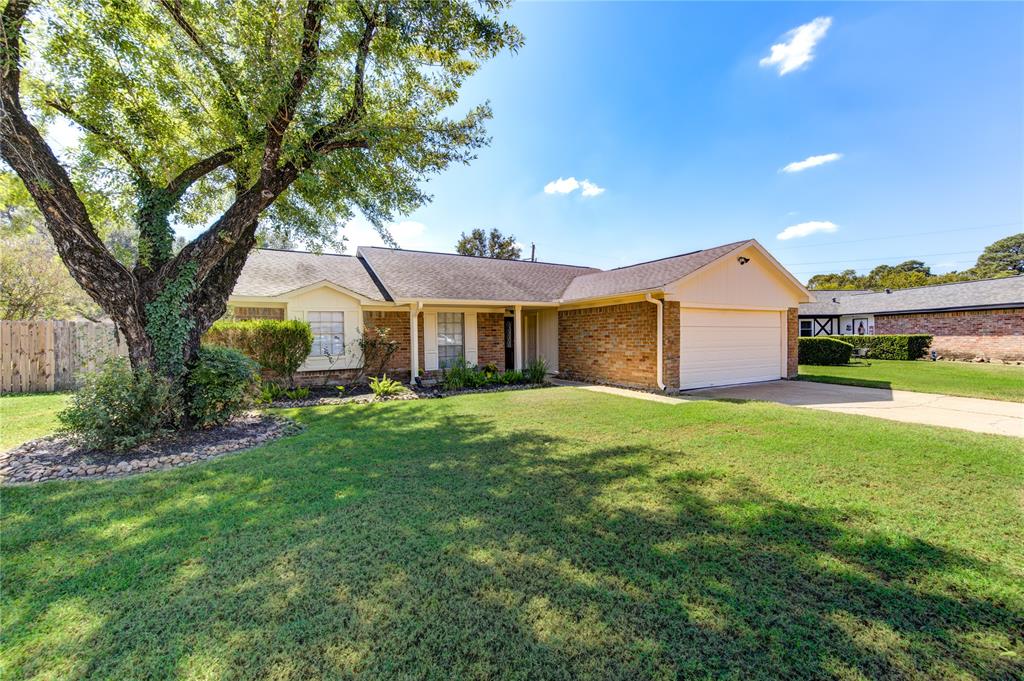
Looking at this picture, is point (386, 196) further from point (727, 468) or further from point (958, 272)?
point (958, 272)

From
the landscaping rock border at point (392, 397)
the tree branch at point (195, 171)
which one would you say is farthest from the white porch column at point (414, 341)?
the tree branch at point (195, 171)

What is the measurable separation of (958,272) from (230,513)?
70.5 meters

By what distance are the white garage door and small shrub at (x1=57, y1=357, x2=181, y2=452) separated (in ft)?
36.0

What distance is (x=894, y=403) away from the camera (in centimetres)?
865

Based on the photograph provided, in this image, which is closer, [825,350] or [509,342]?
[509,342]

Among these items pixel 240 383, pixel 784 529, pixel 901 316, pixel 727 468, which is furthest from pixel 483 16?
pixel 901 316

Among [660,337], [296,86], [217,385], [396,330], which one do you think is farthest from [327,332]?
[660,337]

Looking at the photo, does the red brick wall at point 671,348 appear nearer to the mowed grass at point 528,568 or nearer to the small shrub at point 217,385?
the mowed grass at point 528,568

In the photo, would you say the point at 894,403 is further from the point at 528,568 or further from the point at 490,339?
the point at 490,339

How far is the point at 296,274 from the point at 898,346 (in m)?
26.4

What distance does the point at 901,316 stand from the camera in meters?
22.0

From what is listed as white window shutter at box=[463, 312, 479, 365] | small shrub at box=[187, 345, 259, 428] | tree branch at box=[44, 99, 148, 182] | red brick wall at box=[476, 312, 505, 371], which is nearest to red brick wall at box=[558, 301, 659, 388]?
red brick wall at box=[476, 312, 505, 371]

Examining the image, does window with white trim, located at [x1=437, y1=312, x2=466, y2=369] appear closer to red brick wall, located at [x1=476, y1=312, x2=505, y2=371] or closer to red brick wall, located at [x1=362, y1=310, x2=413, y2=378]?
red brick wall, located at [x1=476, y1=312, x2=505, y2=371]

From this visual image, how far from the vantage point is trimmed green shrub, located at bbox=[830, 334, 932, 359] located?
19.0 metres
